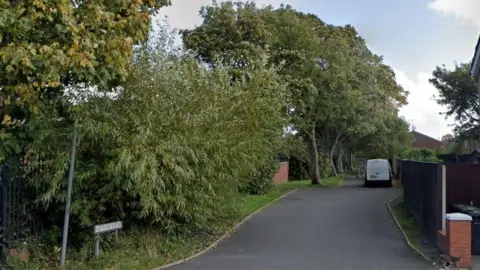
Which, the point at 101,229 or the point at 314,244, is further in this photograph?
the point at 314,244

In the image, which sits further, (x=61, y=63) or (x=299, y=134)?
(x=299, y=134)

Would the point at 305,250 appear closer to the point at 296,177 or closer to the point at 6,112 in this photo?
the point at 6,112

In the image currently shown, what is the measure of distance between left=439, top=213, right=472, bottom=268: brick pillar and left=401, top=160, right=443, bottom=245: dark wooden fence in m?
1.29

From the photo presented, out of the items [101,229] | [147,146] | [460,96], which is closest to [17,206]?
[101,229]

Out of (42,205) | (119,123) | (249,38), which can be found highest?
(249,38)

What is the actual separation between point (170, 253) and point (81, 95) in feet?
11.3

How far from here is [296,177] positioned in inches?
1807

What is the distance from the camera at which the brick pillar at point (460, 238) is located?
9.43 m

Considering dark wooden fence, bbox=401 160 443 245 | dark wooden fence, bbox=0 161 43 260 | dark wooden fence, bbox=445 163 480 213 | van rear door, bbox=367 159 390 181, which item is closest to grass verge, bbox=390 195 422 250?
dark wooden fence, bbox=401 160 443 245

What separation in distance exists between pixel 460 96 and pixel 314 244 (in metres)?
35.3

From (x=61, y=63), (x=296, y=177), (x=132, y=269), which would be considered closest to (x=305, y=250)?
(x=132, y=269)

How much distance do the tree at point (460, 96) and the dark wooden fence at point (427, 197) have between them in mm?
28246

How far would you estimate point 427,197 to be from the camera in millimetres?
13023

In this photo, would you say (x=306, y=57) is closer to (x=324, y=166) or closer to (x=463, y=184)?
(x=463, y=184)
